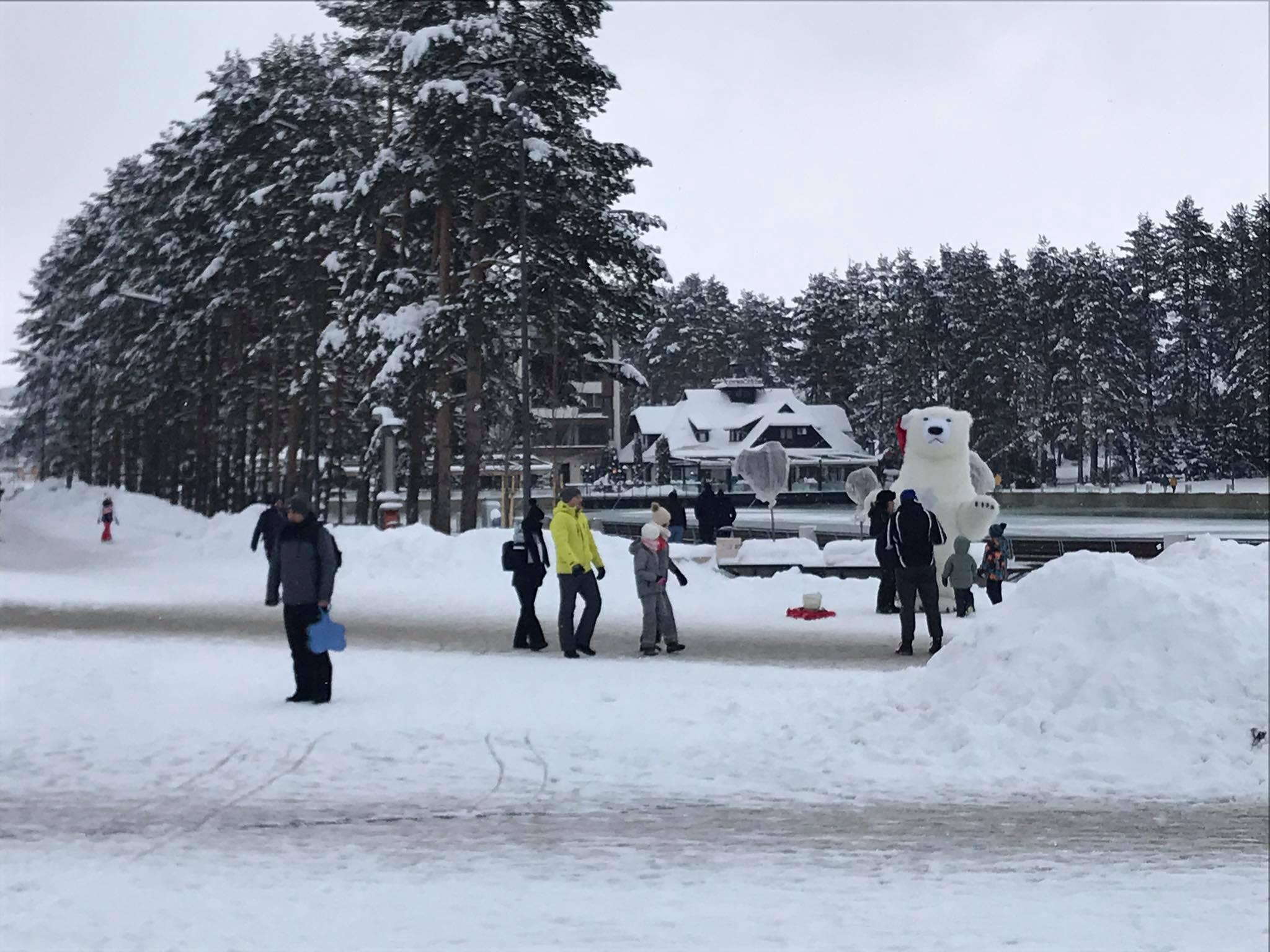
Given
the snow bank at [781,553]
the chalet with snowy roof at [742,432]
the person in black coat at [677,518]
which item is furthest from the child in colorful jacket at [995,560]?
the chalet with snowy roof at [742,432]

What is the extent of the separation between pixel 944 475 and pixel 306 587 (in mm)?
11568

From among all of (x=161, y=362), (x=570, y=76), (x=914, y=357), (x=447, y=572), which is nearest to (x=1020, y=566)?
(x=447, y=572)

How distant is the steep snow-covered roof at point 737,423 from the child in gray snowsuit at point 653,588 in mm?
79177

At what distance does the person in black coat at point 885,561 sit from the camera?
63.7ft

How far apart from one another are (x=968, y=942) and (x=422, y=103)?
32202 mm

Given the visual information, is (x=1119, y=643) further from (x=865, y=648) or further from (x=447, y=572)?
(x=447, y=572)

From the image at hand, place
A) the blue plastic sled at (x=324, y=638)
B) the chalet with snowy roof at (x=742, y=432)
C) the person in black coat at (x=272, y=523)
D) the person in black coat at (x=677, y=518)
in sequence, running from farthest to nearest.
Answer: the chalet with snowy roof at (x=742, y=432) < the person in black coat at (x=677, y=518) < the person in black coat at (x=272, y=523) < the blue plastic sled at (x=324, y=638)

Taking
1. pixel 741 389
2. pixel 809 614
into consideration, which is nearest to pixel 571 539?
pixel 809 614

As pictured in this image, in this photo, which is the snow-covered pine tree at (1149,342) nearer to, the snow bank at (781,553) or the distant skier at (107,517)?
the snow bank at (781,553)

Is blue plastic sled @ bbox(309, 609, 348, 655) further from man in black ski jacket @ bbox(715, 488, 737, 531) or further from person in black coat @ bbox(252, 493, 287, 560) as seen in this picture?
man in black ski jacket @ bbox(715, 488, 737, 531)

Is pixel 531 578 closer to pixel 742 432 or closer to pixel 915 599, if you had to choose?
pixel 915 599

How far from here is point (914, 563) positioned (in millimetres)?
15977

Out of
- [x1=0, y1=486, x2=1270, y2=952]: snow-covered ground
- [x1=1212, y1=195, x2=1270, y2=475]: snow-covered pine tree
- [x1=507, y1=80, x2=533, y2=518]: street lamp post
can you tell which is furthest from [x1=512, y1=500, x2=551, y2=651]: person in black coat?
[x1=1212, y1=195, x2=1270, y2=475]: snow-covered pine tree

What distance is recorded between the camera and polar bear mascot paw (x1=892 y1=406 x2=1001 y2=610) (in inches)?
819
